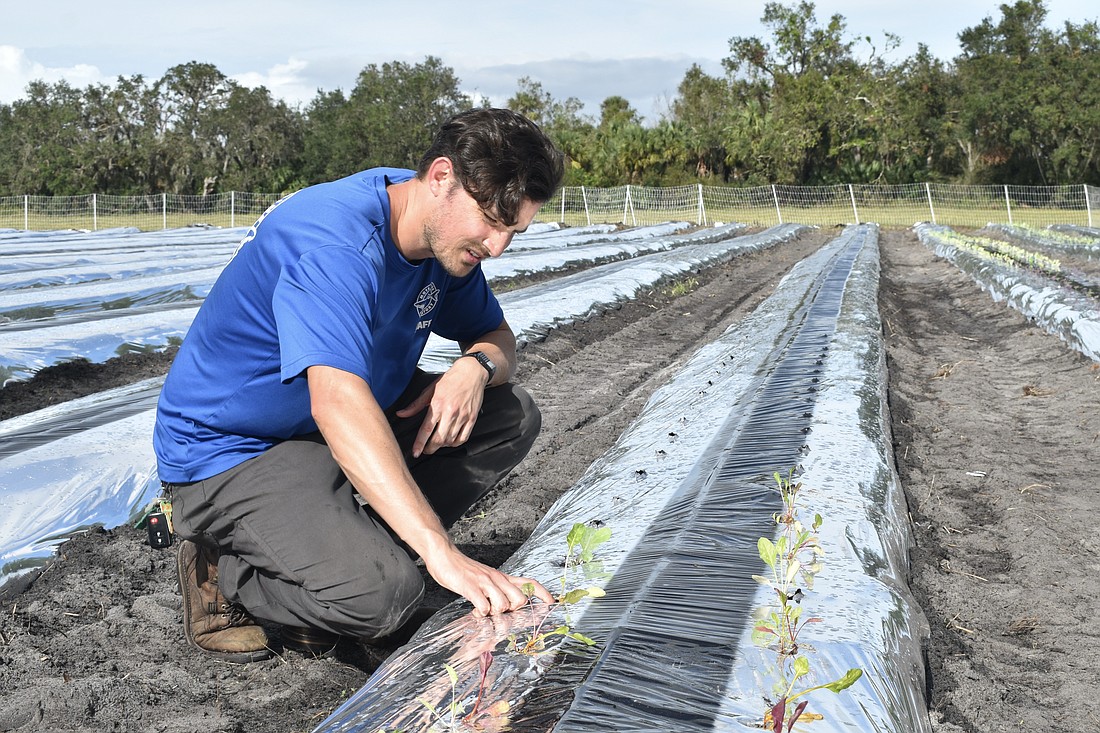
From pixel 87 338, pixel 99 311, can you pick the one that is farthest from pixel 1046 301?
pixel 99 311

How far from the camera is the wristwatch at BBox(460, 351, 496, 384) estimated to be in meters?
2.34

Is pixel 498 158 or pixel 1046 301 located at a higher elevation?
pixel 498 158

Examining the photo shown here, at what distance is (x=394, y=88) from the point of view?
3488 centimetres

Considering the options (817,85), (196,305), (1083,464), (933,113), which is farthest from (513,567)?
(933,113)

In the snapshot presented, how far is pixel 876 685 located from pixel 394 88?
118 ft

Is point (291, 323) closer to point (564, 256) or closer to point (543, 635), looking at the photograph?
point (543, 635)

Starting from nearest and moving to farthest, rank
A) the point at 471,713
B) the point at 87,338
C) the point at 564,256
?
the point at 471,713
the point at 87,338
the point at 564,256

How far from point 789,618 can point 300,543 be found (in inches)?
40.2

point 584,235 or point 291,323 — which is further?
point 584,235

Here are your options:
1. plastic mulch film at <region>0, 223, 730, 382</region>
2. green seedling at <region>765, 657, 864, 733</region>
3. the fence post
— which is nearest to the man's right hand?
green seedling at <region>765, 657, 864, 733</region>

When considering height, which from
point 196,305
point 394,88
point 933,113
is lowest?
point 196,305

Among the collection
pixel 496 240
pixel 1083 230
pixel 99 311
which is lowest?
pixel 99 311

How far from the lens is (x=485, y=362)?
2.36 metres

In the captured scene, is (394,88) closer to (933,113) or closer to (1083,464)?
(933,113)
